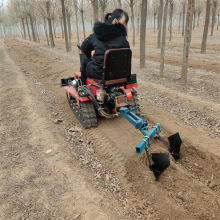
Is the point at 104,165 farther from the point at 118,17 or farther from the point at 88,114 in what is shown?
the point at 118,17

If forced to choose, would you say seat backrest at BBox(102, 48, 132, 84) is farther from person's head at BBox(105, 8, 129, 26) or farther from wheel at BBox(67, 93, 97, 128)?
wheel at BBox(67, 93, 97, 128)

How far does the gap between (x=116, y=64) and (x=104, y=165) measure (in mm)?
1878

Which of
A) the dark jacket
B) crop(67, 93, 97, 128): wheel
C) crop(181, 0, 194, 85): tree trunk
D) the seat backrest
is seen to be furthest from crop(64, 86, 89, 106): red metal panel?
crop(181, 0, 194, 85): tree trunk

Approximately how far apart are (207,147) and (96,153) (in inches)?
83.6

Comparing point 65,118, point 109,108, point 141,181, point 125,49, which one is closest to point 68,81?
point 65,118

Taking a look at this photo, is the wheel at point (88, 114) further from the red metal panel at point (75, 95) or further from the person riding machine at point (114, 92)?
the red metal panel at point (75, 95)

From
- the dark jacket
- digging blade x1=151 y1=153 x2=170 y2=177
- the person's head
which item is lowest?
digging blade x1=151 y1=153 x2=170 y2=177

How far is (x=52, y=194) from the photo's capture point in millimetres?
2742

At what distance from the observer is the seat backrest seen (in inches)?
139

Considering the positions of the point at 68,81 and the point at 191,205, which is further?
the point at 68,81

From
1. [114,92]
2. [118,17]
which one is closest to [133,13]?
[118,17]

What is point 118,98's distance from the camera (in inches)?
151

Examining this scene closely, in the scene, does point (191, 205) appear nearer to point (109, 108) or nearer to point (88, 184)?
point (88, 184)

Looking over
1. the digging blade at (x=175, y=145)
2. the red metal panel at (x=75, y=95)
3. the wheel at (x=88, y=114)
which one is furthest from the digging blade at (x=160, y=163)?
the red metal panel at (x=75, y=95)
